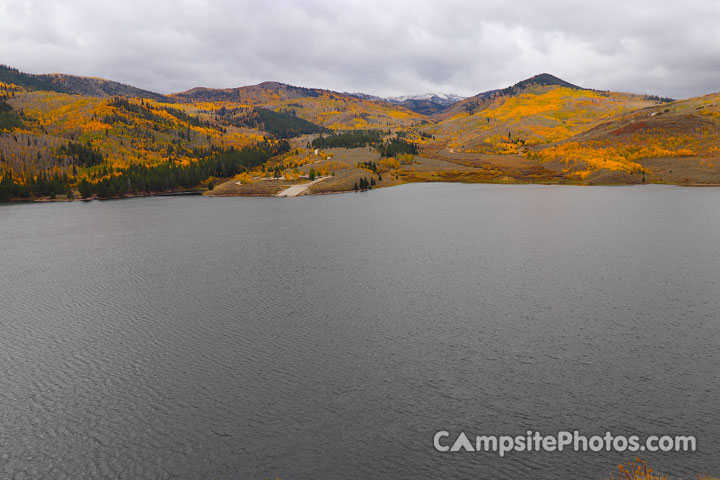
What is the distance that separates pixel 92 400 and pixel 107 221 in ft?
361

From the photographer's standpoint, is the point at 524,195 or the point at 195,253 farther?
the point at 524,195

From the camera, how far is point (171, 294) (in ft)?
161

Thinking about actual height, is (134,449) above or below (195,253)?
below

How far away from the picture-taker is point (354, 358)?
31078 mm

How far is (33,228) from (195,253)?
69.5m

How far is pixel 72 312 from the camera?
141 feet

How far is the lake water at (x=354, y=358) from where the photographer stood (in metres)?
21.0

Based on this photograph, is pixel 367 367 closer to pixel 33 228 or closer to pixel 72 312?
pixel 72 312

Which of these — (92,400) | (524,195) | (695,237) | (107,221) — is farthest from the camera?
(524,195)

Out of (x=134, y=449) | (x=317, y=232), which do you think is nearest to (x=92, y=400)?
(x=134, y=449)

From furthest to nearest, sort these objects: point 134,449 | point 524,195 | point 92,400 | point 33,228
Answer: point 524,195 < point 33,228 < point 92,400 < point 134,449

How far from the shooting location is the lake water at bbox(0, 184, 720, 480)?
21031 mm

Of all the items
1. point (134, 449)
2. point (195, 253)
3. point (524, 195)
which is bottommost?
point (134, 449)

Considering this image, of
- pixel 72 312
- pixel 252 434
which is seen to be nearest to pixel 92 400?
pixel 252 434
